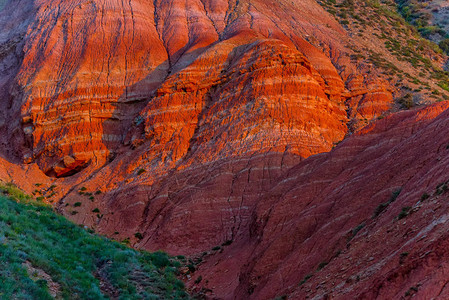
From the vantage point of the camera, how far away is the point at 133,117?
45156 millimetres

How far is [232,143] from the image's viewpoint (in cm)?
3703

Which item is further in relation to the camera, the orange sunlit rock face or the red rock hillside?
the orange sunlit rock face

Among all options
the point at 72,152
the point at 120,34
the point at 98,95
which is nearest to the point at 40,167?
the point at 72,152

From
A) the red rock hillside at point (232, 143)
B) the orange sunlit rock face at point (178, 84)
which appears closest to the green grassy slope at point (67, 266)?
the red rock hillside at point (232, 143)

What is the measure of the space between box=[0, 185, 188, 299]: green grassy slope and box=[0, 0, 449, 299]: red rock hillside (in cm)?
239

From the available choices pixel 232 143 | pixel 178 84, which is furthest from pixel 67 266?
pixel 178 84

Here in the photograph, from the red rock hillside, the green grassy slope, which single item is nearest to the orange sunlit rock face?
the red rock hillside

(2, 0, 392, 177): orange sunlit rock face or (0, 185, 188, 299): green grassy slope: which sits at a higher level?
(0, 185, 188, 299): green grassy slope

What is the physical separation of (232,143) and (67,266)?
20.4 meters

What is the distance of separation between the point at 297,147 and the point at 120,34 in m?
23.7

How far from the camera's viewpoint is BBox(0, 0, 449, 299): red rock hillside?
1466cm

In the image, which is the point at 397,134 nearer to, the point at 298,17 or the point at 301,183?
the point at 301,183

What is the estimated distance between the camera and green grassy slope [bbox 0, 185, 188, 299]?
48.1 ft

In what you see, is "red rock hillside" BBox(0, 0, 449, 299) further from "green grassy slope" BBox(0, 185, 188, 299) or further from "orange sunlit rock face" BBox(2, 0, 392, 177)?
"green grassy slope" BBox(0, 185, 188, 299)
